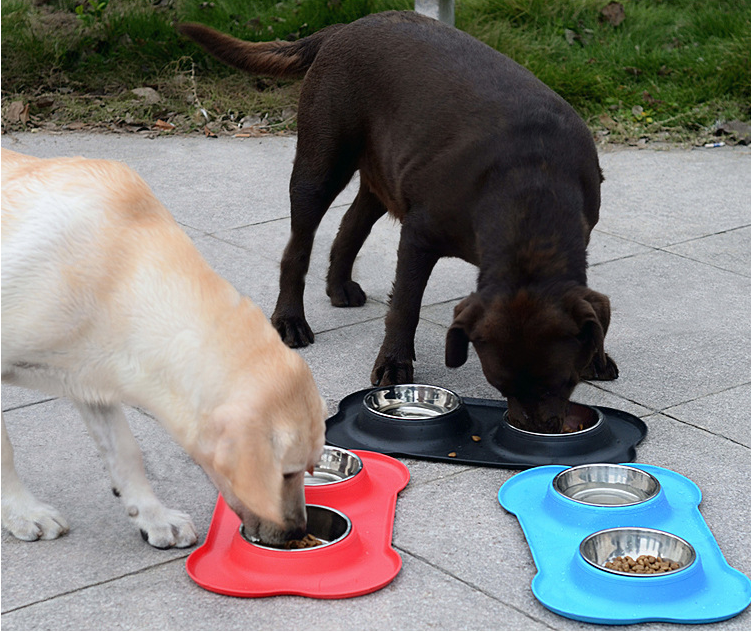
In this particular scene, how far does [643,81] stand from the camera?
34.2 feet

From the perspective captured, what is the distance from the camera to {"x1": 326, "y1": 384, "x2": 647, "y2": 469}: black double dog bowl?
4160 mm

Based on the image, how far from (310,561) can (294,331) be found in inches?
90.5

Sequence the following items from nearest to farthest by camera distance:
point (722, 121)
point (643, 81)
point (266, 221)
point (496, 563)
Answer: point (496, 563)
point (266, 221)
point (722, 121)
point (643, 81)

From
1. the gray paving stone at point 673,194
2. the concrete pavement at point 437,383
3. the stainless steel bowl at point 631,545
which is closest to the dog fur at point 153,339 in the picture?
the concrete pavement at point 437,383

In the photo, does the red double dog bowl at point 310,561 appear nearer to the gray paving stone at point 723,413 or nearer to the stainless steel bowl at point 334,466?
the stainless steel bowl at point 334,466

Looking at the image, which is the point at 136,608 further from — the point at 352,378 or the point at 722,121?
the point at 722,121

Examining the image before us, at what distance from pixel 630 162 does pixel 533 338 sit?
539 cm

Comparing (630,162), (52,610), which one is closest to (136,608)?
(52,610)

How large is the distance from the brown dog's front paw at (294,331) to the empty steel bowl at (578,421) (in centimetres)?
147

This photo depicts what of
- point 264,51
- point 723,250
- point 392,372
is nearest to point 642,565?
point 392,372

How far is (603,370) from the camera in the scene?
16.3 feet

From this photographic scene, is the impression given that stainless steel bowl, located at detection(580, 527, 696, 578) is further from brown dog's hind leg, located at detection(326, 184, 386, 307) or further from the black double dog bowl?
brown dog's hind leg, located at detection(326, 184, 386, 307)

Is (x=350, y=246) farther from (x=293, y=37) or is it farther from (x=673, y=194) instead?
(x=293, y=37)

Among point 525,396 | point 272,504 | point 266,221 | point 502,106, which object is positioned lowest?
point 266,221
